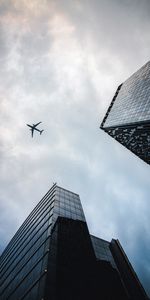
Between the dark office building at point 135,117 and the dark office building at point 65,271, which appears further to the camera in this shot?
the dark office building at point 135,117

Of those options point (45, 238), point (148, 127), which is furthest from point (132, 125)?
point (45, 238)

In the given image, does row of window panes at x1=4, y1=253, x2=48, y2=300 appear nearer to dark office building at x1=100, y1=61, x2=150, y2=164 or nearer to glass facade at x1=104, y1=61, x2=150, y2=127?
dark office building at x1=100, y1=61, x2=150, y2=164

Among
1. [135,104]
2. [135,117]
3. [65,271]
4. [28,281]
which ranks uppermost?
[135,104]

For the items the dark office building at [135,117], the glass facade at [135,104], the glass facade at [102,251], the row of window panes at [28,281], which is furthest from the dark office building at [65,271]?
the glass facade at [135,104]

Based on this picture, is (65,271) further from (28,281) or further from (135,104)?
(135,104)

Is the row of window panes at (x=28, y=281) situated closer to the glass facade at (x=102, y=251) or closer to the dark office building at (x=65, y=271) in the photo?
the dark office building at (x=65, y=271)

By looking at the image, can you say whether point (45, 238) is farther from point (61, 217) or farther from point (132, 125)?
point (132, 125)

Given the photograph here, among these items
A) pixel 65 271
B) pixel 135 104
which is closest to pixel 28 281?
pixel 65 271

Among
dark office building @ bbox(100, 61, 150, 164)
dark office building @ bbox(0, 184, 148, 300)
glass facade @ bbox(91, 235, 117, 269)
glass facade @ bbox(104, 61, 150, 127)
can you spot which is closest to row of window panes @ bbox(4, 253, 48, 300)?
dark office building @ bbox(0, 184, 148, 300)
